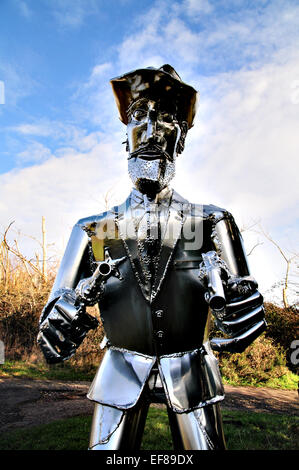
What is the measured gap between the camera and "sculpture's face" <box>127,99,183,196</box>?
6.47 ft

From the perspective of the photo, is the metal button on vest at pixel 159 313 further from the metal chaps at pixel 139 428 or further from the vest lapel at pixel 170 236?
the metal chaps at pixel 139 428

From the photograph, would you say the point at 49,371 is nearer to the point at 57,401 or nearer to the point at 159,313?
the point at 57,401

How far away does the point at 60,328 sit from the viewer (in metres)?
1.71

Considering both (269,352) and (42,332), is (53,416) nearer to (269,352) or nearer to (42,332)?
(42,332)

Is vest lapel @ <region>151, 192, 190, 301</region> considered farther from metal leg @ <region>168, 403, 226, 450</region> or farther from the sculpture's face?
metal leg @ <region>168, 403, 226, 450</region>

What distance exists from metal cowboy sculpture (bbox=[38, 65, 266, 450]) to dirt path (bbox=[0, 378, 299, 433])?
18.8ft

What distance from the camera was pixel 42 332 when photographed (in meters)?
1.74

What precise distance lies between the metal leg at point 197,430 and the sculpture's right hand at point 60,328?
2.25ft

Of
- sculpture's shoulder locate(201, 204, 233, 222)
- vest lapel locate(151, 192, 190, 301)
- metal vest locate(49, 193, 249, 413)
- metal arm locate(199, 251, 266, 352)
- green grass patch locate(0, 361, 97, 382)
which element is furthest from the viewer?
green grass patch locate(0, 361, 97, 382)

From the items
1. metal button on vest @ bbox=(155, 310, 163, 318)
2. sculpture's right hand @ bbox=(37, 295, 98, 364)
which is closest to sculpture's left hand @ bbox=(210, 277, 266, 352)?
metal button on vest @ bbox=(155, 310, 163, 318)

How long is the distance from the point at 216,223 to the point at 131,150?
0.71 meters

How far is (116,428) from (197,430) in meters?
0.43

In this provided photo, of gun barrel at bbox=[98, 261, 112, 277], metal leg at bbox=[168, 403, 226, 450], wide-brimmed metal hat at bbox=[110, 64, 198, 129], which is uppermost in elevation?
wide-brimmed metal hat at bbox=[110, 64, 198, 129]

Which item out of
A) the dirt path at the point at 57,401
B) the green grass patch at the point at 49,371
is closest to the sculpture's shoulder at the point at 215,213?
the dirt path at the point at 57,401
